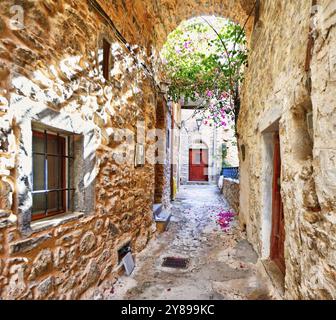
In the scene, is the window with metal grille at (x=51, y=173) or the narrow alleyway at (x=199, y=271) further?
the narrow alleyway at (x=199, y=271)

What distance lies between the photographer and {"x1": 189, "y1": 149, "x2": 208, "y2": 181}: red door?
15.2m

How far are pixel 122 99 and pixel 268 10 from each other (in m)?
2.04

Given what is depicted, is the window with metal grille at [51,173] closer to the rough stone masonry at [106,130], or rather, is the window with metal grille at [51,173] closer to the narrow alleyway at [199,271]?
the rough stone masonry at [106,130]

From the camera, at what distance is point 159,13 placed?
4113 mm

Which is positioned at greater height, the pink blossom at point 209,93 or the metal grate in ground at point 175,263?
the pink blossom at point 209,93

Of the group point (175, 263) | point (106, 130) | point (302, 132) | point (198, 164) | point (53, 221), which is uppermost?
point (106, 130)

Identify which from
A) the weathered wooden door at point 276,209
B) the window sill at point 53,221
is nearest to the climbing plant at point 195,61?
the weathered wooden door at point 276,209

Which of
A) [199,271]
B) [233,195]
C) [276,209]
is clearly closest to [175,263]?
[199,271]

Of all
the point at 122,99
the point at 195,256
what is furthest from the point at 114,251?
the point at 122,99

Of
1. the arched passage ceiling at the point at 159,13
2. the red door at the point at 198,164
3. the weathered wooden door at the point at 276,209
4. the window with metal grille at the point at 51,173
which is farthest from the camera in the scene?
the red door at the point at 198,164

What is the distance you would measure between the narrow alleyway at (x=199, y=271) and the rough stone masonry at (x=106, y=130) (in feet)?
1.00

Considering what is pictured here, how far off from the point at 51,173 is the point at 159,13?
3.54 meters

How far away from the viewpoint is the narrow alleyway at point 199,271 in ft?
8.04

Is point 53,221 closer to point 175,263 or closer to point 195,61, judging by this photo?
point 175,263
